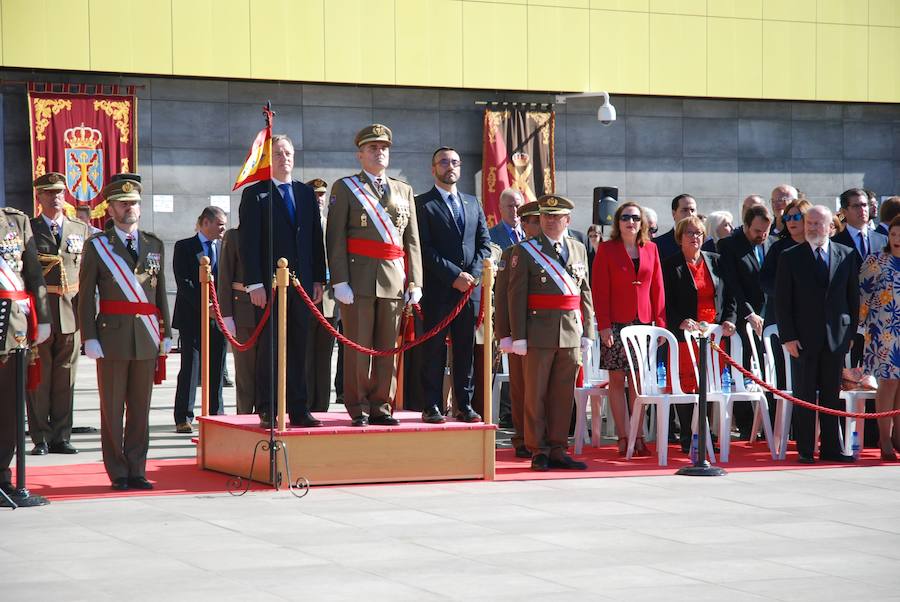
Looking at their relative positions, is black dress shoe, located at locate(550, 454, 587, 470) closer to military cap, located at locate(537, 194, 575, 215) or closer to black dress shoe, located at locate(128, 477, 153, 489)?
military cap, located at locate(537, 194, 575, 215)

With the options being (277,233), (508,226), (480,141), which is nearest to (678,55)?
(480,141)

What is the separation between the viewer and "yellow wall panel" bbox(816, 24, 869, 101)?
25.0 meters

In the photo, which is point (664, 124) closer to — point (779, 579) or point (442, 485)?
point (442, 485)

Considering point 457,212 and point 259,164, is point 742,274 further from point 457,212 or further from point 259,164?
point 259,164

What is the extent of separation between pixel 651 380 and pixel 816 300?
123 cm

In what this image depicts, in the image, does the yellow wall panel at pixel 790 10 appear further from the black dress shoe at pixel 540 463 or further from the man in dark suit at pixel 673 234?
the black dress shoe at pixel 540 463

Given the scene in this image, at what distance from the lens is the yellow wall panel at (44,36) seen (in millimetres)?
20250

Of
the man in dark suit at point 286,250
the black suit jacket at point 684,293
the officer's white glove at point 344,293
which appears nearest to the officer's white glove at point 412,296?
the officer's white glove at point 344,293

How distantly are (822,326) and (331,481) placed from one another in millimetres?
3559

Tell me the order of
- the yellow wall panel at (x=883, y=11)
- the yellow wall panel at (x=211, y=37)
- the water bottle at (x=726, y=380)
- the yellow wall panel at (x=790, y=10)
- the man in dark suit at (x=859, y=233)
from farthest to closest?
the yellow wall panel at (x=883, y=11), the yellow wall panel at (x=790, y=10), the yellow wall panel at (x=211, y=37), the man in dark suit at (x=859, y=233), the water bottle at (x=726, y=380)

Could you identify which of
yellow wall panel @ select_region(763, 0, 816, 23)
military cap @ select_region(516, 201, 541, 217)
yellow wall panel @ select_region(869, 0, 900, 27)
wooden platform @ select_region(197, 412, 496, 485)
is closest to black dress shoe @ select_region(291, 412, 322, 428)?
wooden platform @ select_region(197, 412, 496, 485)

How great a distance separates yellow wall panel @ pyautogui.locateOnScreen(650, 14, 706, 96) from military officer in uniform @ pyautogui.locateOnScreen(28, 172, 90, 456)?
14685 mm

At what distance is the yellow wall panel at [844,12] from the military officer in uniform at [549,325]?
1652 cm

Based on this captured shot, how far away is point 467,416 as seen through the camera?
9.74 meters
